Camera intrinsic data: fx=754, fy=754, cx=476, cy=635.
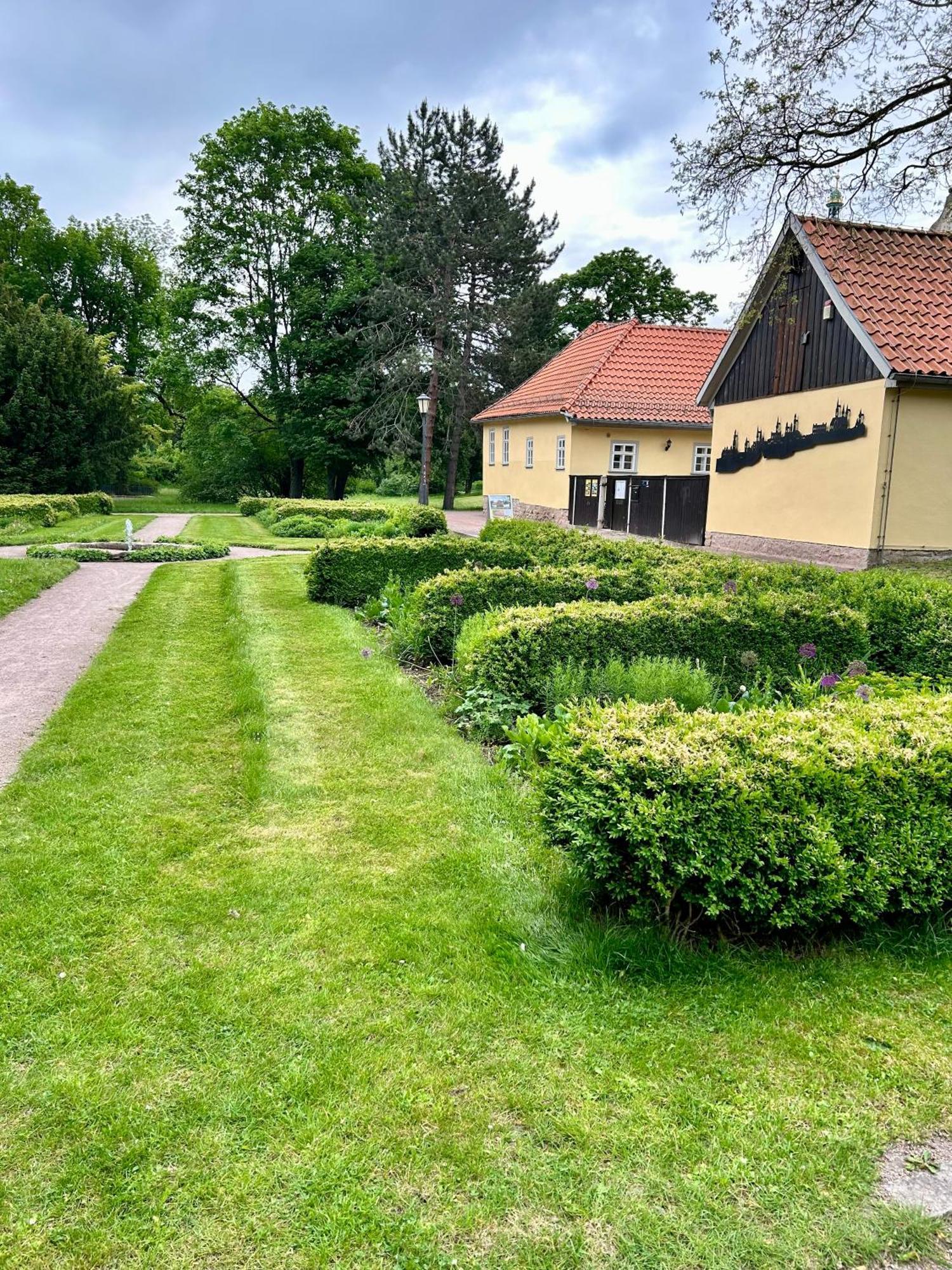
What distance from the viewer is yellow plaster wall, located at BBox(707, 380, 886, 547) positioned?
12570 mm

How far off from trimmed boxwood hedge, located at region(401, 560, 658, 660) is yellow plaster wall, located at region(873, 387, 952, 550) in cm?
752

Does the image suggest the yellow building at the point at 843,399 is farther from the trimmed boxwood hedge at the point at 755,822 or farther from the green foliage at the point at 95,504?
the green foliage at the point at 95,504

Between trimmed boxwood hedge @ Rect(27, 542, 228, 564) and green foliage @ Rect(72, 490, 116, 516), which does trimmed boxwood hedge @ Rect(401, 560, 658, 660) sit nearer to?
trimmed boxwood hedge @ Rect(27, 542, 228, 564)

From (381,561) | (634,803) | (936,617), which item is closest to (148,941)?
(634,803)

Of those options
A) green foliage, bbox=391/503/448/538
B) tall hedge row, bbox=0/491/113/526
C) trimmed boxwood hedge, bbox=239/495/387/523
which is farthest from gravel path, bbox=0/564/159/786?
trimmed boxwood hedge, bbox=239/495/387/523

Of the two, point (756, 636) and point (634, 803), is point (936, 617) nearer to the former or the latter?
point (756, 636)

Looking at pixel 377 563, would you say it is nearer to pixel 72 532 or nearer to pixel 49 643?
pixel 49 643

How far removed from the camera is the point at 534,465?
79.7ft

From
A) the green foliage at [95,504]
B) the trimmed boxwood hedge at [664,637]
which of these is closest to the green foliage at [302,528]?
the green foliage at [95,504]

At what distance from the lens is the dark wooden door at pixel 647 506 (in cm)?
2019

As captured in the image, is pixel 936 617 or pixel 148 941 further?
pixel 936 617

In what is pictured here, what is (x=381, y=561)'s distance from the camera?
31.9 feet

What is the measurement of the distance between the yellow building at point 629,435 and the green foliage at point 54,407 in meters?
16.3

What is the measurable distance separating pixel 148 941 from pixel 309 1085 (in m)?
1.10
